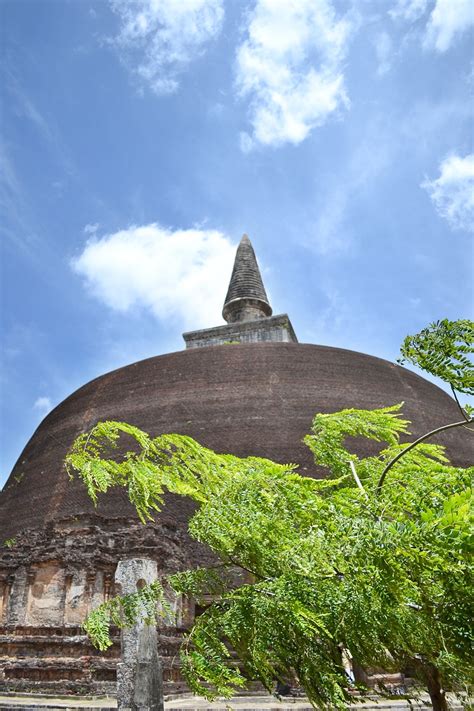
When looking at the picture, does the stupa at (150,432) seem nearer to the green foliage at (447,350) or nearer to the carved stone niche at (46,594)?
the carved stone niche at (46,594)

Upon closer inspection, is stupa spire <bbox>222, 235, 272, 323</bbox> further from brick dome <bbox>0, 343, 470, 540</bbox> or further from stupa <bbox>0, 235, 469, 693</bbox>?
stupa <bbox>0, 235, 469, 693</bbox>

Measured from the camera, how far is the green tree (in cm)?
294

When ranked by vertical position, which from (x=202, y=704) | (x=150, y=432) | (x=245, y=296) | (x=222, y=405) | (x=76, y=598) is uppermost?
(x=245, y=296)

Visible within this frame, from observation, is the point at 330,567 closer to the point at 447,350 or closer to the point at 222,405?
the point at 447,350

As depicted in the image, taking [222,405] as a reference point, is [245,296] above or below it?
above

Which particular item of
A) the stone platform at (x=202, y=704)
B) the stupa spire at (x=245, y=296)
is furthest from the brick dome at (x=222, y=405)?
the stupa spire at (x=245, y=296)

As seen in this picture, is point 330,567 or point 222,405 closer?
point 330,567

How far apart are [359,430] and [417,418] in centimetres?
1377

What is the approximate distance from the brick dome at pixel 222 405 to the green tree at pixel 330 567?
37.8ft

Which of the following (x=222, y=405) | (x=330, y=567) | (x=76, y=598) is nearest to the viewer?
(x=330, y=567)

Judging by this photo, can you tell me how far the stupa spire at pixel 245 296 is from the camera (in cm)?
3044

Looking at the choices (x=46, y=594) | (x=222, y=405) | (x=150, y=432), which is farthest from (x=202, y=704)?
(x=222, y=405)

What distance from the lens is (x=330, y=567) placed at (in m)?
3.37

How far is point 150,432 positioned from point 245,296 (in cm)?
1415
